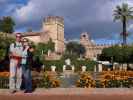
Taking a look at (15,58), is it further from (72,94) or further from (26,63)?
(72,94)

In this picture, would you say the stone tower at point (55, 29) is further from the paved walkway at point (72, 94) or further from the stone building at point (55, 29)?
the paved walkway at point (72, 94)

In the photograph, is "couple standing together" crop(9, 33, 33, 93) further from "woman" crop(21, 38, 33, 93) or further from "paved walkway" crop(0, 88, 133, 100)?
"paved walkway" crop(0, 88, 133, 100)

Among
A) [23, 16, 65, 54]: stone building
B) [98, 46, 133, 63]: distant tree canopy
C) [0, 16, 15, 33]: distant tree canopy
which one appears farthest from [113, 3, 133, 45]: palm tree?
[23, 16, 65, 54]: stone building

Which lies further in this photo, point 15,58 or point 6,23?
point 6,23

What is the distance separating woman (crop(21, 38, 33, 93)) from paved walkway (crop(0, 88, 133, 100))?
0.31 meters

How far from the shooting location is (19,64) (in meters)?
12.7

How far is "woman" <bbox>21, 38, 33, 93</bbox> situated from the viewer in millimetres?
12734

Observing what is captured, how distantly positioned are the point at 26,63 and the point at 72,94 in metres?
1.59

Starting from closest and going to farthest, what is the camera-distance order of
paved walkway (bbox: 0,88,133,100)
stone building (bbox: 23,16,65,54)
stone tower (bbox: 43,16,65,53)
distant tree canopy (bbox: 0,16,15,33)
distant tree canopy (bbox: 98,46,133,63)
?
paved walkway (bbox: 0,88,133,100), distant tree canopy (bbox: 98,46,133,63), distant tree canopy (bbox: 0,16,15,33), stone building (bbox: 23,16,65,54), stone tower (bbox: 43,16,65,53)

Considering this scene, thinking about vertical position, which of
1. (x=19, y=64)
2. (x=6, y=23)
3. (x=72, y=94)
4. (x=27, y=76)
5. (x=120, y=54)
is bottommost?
(x=72, y=94)

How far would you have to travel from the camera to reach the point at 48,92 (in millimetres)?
13352

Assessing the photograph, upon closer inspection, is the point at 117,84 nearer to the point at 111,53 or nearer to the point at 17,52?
the point at 17,52

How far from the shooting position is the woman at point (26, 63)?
12.7 m

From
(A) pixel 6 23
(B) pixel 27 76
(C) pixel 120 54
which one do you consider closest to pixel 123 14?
(C) pixel 120 54
